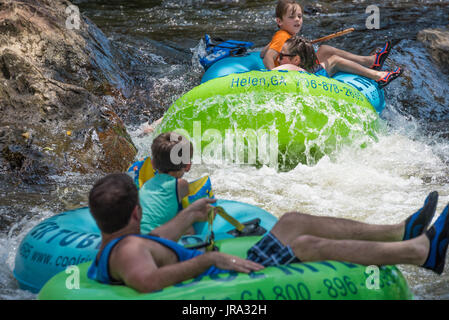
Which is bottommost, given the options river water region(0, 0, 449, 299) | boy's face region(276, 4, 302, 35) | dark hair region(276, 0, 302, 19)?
river water region(0, 0, 449, 299)

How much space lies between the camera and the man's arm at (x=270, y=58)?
6289mm

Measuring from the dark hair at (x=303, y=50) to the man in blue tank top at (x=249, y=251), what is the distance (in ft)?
9.87

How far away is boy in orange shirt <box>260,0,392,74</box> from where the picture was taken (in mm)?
6512

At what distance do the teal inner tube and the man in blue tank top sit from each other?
0.39 metres

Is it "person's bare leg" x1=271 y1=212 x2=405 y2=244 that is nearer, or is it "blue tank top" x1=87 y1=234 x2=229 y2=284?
"blue tank top" x1=87 y1=234 x2=229 y2=284

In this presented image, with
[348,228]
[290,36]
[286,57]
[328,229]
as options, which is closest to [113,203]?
[328,229]

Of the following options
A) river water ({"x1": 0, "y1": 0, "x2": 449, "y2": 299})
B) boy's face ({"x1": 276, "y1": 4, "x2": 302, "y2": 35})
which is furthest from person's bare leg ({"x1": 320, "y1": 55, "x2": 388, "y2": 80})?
river water ({"x1": 0, "y1": 0, "x2": 449, "y2": 299})

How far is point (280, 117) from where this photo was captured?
5.32 m

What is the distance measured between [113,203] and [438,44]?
7138mm

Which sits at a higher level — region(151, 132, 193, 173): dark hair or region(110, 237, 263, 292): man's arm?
region(151, 132, 193, 173): dark hair

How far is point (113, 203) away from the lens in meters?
2.77

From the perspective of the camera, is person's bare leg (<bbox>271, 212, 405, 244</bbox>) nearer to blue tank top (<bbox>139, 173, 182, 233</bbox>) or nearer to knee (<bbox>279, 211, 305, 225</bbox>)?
knee (<bbox>279, 211, 305, 225</bbox>)

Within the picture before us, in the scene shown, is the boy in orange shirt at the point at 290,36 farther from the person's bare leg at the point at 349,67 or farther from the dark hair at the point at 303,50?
the dark hair at the point at 303,50

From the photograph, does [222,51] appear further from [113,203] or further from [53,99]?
[113,203]
